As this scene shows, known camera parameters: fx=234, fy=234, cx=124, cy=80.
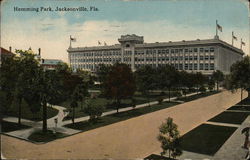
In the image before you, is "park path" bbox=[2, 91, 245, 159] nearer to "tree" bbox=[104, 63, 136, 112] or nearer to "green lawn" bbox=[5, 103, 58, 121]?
"green lawn" bbox=[5, 103, 58, 121]

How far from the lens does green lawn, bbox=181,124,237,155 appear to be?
19250 mm

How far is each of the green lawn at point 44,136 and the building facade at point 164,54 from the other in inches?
2649

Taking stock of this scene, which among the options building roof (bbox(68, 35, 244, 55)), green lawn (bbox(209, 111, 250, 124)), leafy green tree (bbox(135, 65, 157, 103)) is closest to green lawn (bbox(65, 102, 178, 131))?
green lawn (bbox(209, 111, 250, 124))

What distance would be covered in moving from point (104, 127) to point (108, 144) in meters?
6.18

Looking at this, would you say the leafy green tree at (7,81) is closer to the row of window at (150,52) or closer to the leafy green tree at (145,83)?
the leafy green tree at (145,83)

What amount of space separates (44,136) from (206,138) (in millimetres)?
15535

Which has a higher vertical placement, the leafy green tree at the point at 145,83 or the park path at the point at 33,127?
the leafy green tree at the point at 145,83

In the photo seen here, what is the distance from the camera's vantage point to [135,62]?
10369cm

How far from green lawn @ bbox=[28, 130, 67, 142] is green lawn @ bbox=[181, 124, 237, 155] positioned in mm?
11962

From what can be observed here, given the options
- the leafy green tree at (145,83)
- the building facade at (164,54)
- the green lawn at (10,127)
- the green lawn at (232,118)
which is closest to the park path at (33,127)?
the green lawn at (10,127)

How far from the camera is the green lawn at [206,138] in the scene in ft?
63.2

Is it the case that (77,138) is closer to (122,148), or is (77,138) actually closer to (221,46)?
(122,148)

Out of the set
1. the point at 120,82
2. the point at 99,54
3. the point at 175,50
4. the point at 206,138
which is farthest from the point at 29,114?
the point at 175,50

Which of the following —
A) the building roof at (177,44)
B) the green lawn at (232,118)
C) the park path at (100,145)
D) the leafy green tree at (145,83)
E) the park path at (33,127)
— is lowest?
the park path at (100,145)
